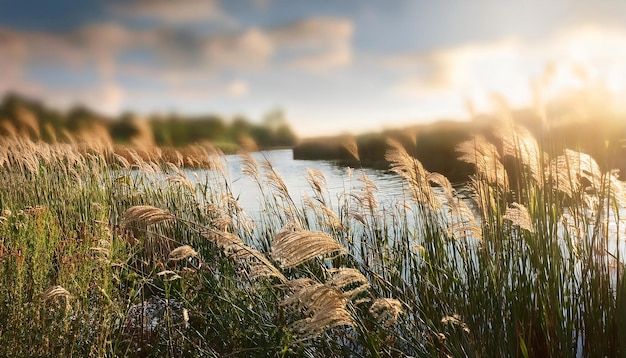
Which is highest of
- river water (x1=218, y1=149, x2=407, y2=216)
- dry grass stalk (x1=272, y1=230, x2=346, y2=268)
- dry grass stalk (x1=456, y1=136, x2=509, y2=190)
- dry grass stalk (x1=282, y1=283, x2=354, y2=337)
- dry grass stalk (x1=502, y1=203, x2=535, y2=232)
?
dry grass stalk (x1=456, y1=136, x2=509, y2=190)

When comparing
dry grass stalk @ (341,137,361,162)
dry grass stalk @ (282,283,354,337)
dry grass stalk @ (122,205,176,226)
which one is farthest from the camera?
dry grass stalk @ (341,137,361,162)

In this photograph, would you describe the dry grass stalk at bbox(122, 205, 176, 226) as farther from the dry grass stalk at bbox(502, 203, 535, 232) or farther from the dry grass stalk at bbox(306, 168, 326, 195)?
the dry grass stalk at bbox(306, 168, 326, 195)

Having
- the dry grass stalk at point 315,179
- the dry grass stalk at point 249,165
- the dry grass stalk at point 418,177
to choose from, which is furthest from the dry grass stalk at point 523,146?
the dry grass stalk at point 249,165

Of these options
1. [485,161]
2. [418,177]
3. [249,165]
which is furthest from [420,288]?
[249,165]

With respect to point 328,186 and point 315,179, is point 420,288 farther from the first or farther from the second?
point 328,186

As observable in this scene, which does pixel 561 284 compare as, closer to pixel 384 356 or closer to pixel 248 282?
pixel 384 356

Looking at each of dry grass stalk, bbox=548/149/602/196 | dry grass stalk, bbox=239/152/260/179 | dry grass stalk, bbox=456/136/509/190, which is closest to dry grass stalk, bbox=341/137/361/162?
dry grass stalk, bbox=239/152/260/179

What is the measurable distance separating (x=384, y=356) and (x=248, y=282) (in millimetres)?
1479

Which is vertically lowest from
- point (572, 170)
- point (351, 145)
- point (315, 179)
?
point (315, 179)

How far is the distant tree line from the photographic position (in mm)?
6397

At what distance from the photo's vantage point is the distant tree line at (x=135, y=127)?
6.40 meters

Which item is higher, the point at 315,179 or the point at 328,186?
the point at 315,179

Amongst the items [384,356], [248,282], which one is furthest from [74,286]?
[384,356]

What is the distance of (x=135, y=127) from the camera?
20.7 feet
